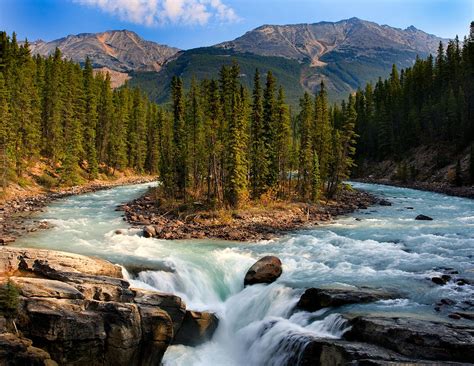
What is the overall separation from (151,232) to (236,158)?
45.2 feet

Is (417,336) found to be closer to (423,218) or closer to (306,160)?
(423,218)

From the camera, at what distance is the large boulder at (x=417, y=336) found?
13.4 metres

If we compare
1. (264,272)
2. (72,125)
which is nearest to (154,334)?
(264,272)

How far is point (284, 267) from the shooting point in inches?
1030

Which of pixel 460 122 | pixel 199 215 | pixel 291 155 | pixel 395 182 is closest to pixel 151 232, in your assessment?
pixel 199 215

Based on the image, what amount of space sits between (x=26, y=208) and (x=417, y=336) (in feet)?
141

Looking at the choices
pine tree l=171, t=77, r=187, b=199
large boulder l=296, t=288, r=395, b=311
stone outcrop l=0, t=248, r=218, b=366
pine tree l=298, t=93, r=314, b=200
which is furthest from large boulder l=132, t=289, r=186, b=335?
pine tree l=298, t=93, r=314, b=200

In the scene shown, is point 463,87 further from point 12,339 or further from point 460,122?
point 12,339

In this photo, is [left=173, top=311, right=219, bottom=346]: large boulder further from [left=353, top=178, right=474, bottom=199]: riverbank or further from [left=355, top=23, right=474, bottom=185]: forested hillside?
[left=355, top=23, right=474, bottom=185]: forested hillside

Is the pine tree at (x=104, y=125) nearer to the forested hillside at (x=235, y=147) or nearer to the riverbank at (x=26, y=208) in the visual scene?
the riverbank at (x=26, y=208)

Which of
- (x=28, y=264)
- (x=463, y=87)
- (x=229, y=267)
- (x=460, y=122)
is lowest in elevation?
(x=229, y=267)

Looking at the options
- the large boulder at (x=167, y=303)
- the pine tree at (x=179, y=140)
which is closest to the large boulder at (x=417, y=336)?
the large boulder at (x=167, y=303)

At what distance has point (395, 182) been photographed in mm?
91562

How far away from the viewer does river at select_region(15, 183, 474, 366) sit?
18.7 metres
